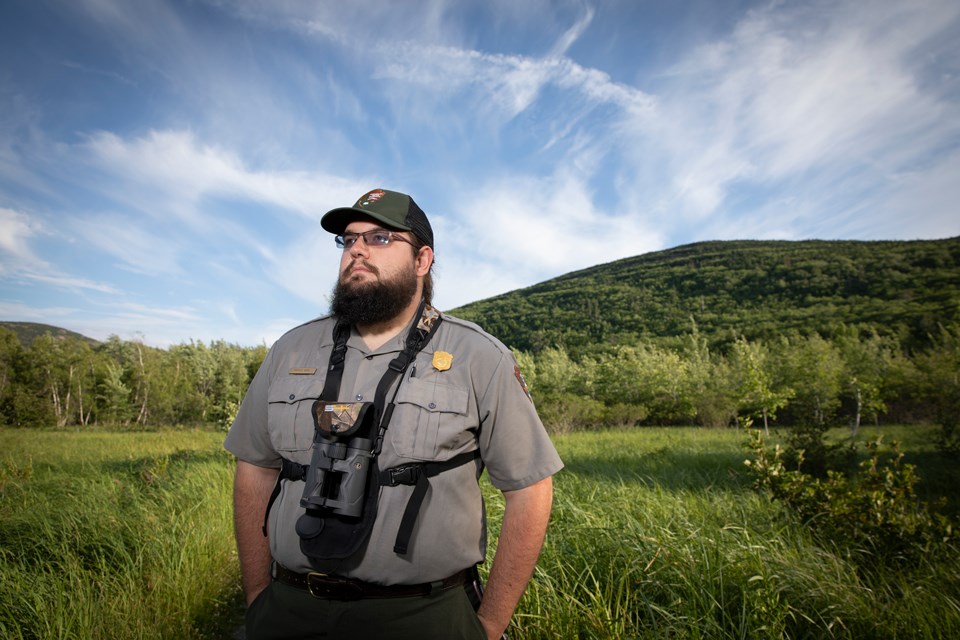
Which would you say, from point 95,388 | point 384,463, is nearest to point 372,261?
point 384,463

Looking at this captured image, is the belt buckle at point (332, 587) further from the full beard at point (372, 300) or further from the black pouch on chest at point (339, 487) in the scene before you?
the full beard at point (372, 300)

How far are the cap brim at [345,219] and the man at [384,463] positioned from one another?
0.01m

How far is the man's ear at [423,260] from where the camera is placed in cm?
219

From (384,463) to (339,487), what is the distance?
186mm

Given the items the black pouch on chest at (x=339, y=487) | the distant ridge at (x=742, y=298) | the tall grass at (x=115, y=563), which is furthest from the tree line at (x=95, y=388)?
the black pouch on chest at (x=339, y=487)

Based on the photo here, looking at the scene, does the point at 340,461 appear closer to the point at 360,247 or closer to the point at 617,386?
the point at 360,247

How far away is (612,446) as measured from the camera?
1736 cm

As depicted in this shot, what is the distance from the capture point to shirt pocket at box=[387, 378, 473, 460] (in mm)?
1719

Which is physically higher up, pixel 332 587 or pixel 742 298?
pixel 742 298

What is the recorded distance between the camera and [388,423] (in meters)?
1.74

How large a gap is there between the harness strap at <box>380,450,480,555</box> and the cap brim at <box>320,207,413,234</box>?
1057mm

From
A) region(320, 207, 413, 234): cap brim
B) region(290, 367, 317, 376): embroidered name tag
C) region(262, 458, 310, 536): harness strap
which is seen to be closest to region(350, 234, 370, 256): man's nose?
region(320, 207, 413, 234): cap brim

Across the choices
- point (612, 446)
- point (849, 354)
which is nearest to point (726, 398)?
point (849, 354)

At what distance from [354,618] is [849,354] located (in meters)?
40.3
